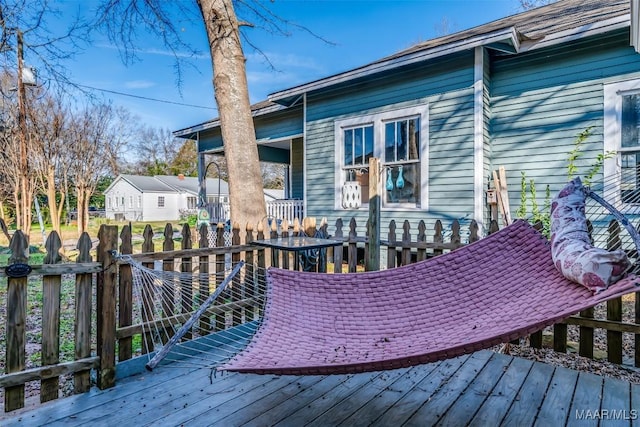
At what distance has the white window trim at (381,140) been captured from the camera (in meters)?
→ 5.84

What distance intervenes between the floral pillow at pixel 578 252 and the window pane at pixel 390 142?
14.3 ft

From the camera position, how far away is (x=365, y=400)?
1.90m

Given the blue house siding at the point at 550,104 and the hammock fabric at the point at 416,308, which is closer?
the hammock fabric at the point at 416,308

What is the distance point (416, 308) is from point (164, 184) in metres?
29.8

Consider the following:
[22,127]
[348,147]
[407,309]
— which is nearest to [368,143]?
[348,147]

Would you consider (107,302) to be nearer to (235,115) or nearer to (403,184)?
(235,115)

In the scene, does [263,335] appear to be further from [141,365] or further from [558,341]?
[558,341]

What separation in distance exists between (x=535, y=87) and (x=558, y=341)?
13.0ft

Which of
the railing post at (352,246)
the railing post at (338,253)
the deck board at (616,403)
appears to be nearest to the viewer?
the deck board at (616,403)

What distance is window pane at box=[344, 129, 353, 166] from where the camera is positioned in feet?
22.0

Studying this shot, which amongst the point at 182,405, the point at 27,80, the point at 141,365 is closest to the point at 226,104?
the point at 141,365

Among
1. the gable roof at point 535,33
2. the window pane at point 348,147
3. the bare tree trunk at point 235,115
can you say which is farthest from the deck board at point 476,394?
the window pane at point 348,147

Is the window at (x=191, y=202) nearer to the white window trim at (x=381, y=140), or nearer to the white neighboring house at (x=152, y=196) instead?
the white neighboring house at (x=152, y=196)

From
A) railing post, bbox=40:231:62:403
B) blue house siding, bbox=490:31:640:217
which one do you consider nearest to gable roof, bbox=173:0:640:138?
blue house siding, bbox=490:31:640:217
